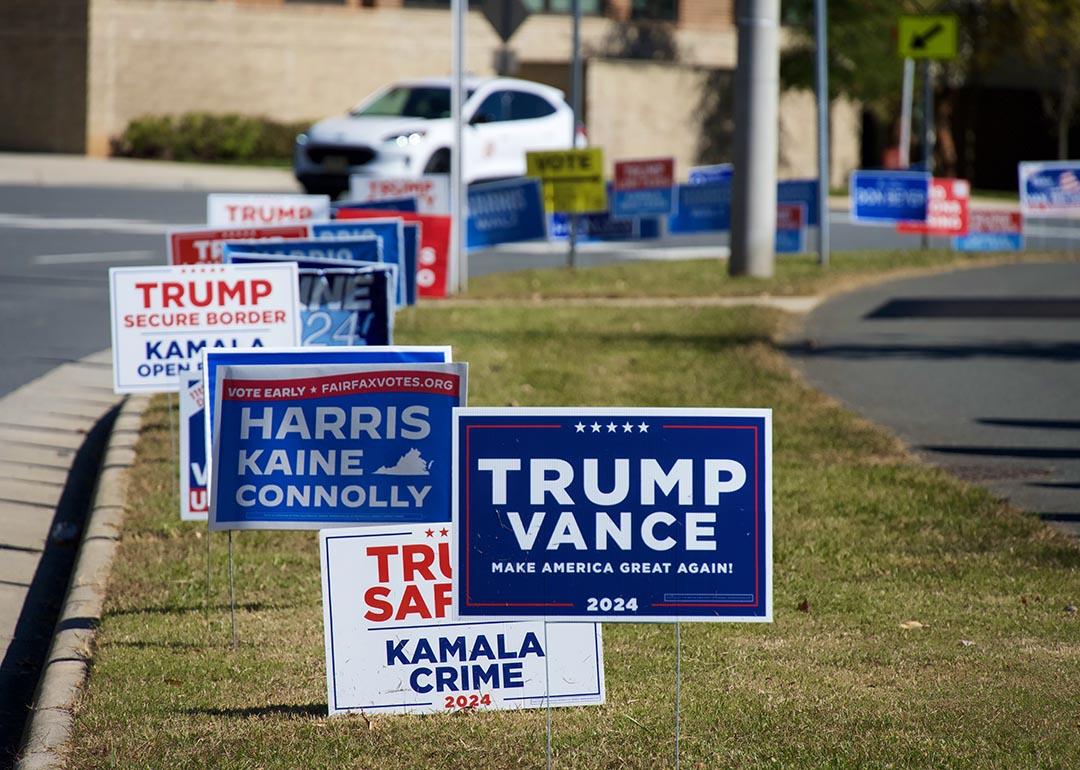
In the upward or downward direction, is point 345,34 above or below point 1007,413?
above

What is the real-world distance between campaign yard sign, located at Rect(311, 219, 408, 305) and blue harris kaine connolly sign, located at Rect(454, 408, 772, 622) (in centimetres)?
596

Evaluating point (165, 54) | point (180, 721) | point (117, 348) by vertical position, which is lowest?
point (180, 721)

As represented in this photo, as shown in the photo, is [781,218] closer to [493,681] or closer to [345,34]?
[493,681]

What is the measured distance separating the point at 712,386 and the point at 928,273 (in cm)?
Result: 988

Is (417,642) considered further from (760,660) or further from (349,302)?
(349,302)

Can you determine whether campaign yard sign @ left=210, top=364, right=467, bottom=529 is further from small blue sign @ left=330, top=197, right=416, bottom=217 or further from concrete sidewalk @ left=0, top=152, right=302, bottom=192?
concrete sidewalk @ left=0, top=152, right=302, bottom=192

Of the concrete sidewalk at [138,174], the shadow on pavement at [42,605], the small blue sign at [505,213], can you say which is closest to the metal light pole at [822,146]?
the small blue sign at [505,213]

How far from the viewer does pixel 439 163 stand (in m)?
24.7

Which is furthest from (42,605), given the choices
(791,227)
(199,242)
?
(791,227)

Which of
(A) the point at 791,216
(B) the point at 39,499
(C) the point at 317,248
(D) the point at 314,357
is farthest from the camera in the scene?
(A) the point at 791,216

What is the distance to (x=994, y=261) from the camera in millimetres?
22375

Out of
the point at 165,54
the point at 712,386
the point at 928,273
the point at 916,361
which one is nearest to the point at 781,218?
the point at 928,273

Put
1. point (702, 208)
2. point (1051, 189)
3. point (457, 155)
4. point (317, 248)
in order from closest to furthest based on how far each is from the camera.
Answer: point (317, 248) → point (457, 155) → point (702, 208) → point (1051, 189)

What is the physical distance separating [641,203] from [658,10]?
1009 inches
